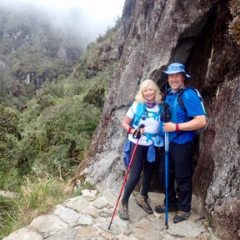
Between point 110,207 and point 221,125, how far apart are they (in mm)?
2253

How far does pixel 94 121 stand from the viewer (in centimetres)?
1228

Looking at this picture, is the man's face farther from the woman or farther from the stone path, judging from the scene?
the stone path

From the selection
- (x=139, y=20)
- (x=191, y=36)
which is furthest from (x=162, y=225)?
(x=139, y=20)

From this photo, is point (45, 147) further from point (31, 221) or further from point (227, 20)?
point (227, 20)

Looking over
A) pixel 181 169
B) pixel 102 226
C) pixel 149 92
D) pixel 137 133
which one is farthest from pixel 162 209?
pixel 149 92

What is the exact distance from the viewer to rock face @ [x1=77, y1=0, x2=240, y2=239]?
12.5 ft

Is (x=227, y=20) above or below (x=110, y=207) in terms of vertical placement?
above

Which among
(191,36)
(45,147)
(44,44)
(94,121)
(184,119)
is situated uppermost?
(44,44)

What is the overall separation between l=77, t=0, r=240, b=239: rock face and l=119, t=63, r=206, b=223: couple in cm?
45

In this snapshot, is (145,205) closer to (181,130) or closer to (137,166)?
(137,166)

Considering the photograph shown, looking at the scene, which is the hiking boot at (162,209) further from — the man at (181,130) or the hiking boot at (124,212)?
the hiking boot at (124,212)

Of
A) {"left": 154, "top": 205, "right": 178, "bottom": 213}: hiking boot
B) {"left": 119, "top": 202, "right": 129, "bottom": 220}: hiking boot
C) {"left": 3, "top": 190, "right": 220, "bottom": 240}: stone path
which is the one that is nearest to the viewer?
{"left": 3, "top": 190, "right": 220, "bottom": 240}: stone path

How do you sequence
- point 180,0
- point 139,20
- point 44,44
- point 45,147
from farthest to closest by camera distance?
point 44,44, point 45,147, point 139,20, point 180,0

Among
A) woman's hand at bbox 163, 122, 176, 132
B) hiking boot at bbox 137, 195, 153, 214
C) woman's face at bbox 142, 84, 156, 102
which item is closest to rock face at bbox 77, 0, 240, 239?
hiking boot at bbox 137, 195, 153, 214
